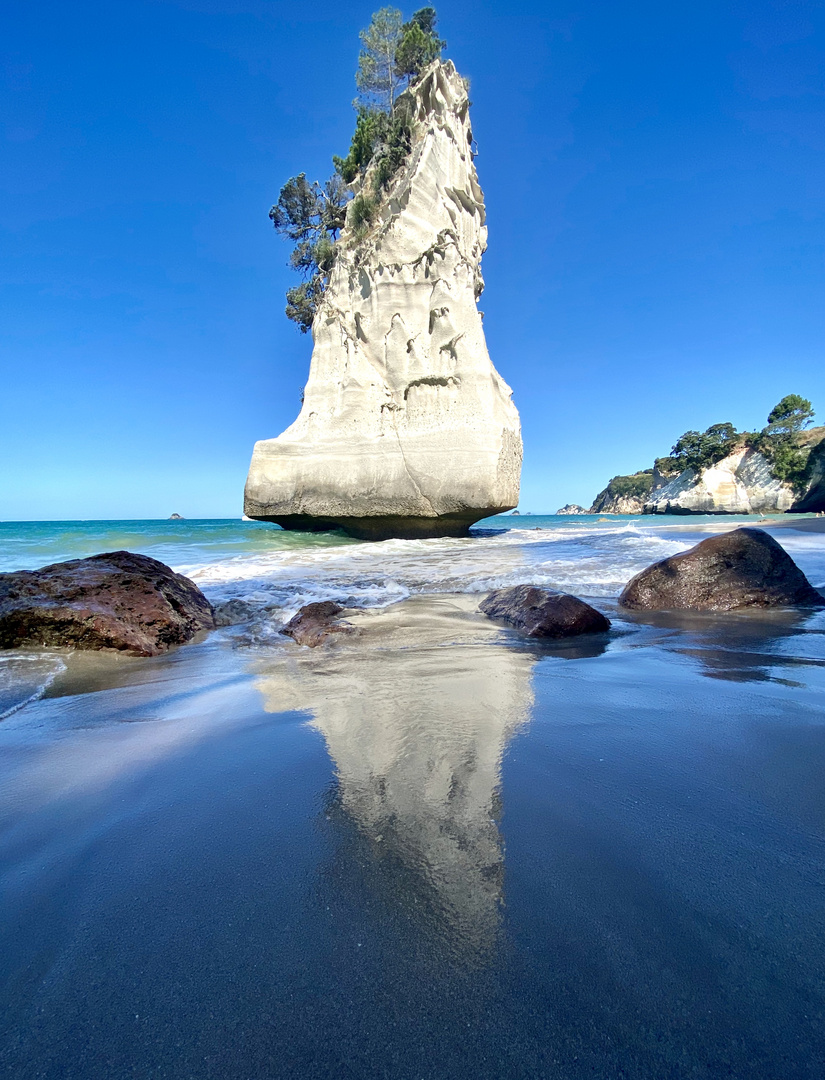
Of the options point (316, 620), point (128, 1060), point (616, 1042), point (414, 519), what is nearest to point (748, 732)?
point (616, 1042)

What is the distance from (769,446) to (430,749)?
50416 millimetres

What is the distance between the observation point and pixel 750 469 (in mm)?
43094

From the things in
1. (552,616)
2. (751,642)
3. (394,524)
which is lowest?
(751,642)

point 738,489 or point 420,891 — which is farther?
point 738,489

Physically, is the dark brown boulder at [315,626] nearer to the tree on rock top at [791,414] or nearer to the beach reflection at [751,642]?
the beach reflection at [751,642]

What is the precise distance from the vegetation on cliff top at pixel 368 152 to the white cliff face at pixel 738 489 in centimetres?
4078

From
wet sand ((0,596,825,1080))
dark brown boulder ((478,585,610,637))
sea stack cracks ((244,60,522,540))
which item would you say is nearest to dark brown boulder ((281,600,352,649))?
dark brown boulder ((478,585,610,637))

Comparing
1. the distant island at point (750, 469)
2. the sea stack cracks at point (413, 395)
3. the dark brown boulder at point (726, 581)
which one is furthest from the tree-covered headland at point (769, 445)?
the dark brown boulder at point (726, 581)

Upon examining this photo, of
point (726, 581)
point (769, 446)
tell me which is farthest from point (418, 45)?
point (769, 446)

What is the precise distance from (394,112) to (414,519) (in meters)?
11.9

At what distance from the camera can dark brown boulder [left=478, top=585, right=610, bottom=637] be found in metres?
3.14

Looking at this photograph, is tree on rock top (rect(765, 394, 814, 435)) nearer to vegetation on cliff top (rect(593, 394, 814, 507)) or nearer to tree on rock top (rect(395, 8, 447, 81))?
vegetation on cliff top (rect(593, 394, 814, 507))

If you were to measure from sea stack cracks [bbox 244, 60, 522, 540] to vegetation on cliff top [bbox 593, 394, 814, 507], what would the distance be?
37.8 meters

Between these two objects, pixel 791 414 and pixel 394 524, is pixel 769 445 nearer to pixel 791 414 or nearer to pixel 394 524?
pixel 791 414
